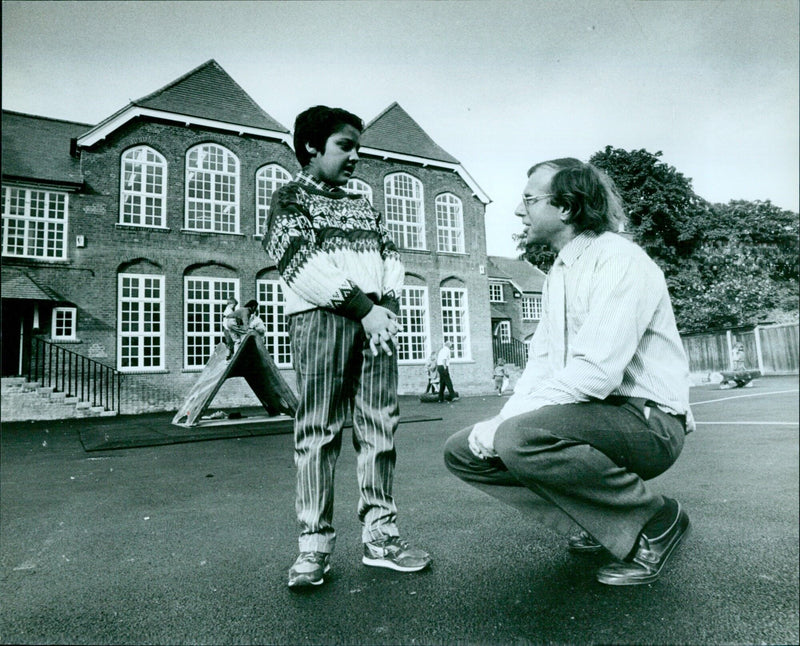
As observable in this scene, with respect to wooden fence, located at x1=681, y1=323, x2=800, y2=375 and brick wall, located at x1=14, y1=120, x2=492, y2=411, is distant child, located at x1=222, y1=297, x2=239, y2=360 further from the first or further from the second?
wooden fence, located at x1=681, y1=323, x2=800, y2=375

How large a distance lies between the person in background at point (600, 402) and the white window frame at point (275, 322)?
669 centimetres

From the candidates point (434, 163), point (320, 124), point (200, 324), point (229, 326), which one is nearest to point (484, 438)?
point (434, 163)

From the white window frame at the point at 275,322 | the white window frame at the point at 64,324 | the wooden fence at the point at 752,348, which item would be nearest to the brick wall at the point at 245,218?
the wooden fence at the point at 752,348

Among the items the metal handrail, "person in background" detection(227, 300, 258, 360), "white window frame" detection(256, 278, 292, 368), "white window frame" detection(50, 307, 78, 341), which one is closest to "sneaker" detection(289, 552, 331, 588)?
"person in background" detection(227, 300, 258, 360)

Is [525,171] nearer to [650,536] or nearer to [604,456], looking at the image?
[604,456]

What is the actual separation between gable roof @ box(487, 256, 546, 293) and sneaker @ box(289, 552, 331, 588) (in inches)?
41.9

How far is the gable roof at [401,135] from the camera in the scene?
154 cm

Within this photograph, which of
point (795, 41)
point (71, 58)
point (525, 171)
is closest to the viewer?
point (795, 41)

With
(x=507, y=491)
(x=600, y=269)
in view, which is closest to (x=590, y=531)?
(x=507, y=491)

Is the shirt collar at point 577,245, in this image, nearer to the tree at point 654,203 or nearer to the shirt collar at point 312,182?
the tree at point 654,203

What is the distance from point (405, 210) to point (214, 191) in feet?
3.43

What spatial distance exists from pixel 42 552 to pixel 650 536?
221 centimetres

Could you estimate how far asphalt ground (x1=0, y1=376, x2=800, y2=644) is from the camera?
45.3 inches

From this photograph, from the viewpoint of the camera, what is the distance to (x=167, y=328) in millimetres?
12203
